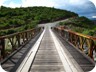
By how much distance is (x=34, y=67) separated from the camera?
9859 millimetres

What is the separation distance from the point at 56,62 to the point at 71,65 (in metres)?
0.93

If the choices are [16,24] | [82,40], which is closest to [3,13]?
[16,24]

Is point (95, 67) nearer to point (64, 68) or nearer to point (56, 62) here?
point (64, 68)

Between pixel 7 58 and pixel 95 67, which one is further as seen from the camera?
pixel 7 58

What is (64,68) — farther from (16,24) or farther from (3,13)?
(3,13)

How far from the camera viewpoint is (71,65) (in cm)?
1012

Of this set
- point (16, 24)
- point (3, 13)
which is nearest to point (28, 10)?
point (3, 13)

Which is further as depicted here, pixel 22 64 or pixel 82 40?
pixel 82 40

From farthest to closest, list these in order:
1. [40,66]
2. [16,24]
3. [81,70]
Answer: [16,24], [40,66], [81,70]

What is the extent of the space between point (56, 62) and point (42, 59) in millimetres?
893

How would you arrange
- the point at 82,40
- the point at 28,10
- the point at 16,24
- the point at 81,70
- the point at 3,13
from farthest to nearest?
the point at 28,10 → the point at 3,13 → the point at 16,24 → the point at 82,40 → the point at 81,70

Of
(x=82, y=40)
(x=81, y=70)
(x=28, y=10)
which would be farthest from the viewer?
(x=28, y=10)

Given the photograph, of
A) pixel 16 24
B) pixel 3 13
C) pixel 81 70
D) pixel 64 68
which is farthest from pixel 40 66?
pixel 3 13

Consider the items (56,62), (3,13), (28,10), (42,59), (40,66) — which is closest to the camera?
(40,66)
